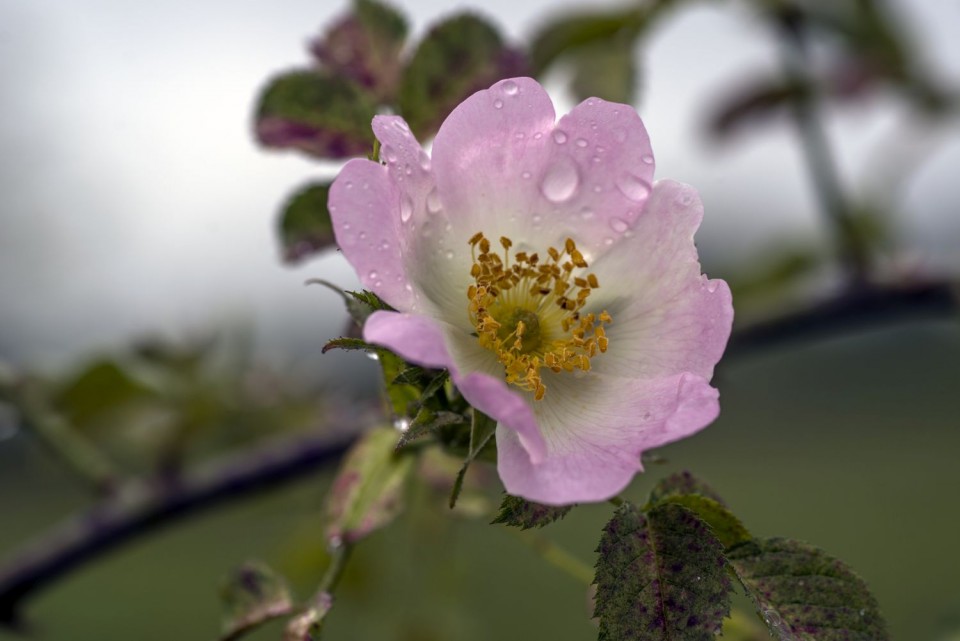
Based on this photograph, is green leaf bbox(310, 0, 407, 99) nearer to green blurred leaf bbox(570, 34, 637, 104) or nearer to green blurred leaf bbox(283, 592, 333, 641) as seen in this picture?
green blurred leaf bbox(570, 34, 637, 104)

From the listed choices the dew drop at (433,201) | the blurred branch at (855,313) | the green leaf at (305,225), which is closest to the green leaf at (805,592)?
the dew drop at (433,201)

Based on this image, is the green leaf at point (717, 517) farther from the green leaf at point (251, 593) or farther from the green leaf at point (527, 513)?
the green leaf at point (251, 593)

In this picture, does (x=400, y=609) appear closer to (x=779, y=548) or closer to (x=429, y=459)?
(x=429, y=459)

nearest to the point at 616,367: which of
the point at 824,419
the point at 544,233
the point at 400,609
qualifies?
the point at 544,233

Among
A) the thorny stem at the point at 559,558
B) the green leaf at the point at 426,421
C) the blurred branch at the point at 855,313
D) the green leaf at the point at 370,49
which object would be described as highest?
the green leaf at the point at 370,49

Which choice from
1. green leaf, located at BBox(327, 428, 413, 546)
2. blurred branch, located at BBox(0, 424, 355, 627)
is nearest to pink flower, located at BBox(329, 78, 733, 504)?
green leaf, located at BBox(327, 428, 413, 546)

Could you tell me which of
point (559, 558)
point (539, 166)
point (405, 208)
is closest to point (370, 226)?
point (405, 208)
